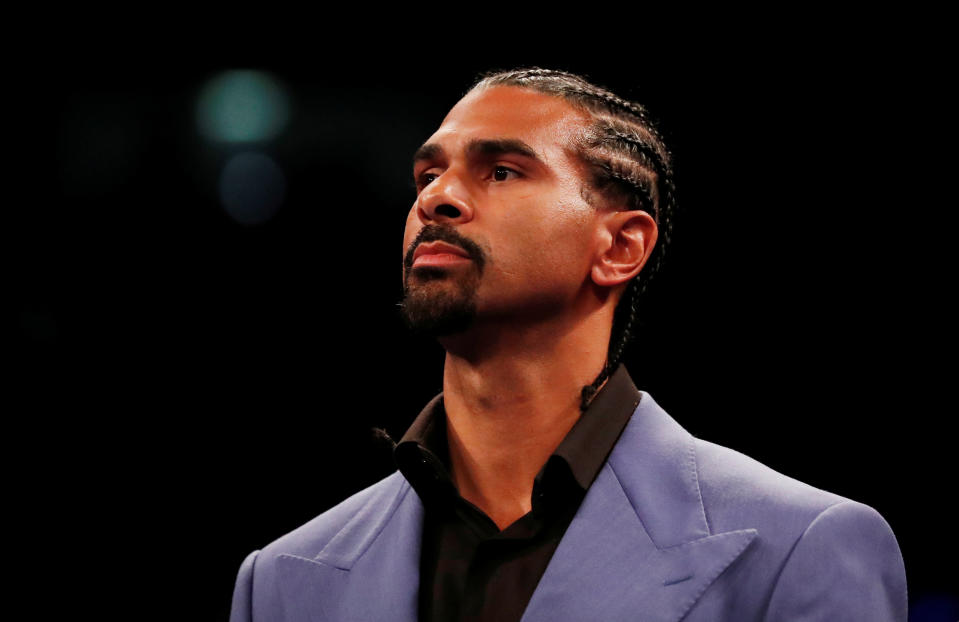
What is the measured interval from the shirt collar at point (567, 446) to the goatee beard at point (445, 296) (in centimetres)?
24

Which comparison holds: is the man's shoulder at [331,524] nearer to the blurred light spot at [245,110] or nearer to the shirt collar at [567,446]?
the shirt collar at [567,446]

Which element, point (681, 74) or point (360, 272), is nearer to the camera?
point (681, 74)

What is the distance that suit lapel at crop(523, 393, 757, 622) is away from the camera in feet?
5.62

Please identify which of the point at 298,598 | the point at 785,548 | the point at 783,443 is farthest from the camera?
the point at 783,443

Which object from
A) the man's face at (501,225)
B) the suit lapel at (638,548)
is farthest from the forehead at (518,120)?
the suit lapel at (638,548)

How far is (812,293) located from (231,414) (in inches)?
72.9

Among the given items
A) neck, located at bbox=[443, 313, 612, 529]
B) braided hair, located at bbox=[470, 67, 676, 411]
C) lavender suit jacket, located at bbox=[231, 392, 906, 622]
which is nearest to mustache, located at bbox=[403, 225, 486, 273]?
neck, located at bbox=[443, 313, 612, 529]

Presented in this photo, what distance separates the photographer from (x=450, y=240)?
1969 millimetres

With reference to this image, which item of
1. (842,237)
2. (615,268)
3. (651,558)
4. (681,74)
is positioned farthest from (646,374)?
(651,558)

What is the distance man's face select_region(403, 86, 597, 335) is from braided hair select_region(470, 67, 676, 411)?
5 cm

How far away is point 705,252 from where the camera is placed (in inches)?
129

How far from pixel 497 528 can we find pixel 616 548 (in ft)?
0.82

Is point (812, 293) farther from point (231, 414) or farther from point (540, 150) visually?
point (231, 414)

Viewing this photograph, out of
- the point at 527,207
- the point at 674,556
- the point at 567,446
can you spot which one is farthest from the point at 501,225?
the point at 674,556
